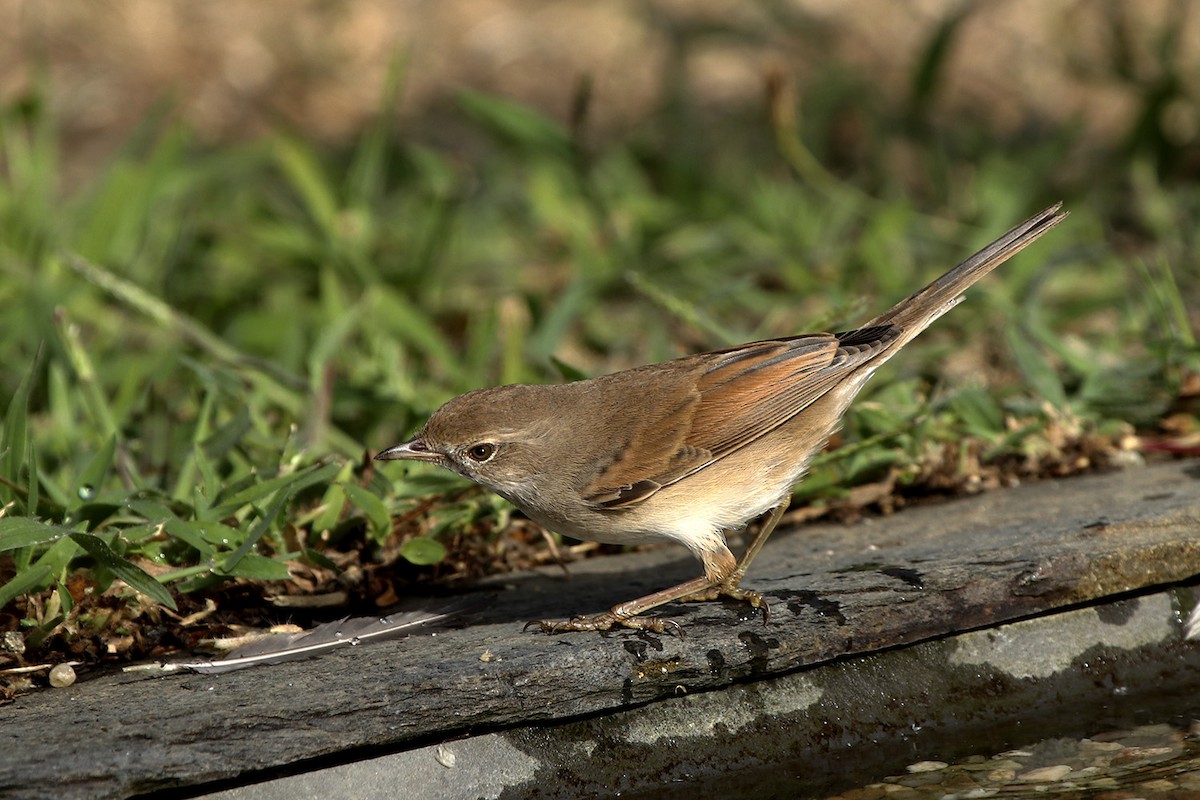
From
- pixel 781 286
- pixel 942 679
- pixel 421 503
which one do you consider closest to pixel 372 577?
pixel 421 503

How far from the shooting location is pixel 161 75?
1001 cm

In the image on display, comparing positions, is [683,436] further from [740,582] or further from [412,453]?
[412,453]

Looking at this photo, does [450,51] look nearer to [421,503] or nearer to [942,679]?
[421,503]

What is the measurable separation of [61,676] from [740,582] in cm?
199

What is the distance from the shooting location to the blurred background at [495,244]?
485 cm

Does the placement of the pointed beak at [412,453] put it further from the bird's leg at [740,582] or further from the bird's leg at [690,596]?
the bird's leg at [740,582]

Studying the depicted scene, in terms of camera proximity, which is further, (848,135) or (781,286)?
(848,135)

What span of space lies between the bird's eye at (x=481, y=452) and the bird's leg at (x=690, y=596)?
640 millimetres

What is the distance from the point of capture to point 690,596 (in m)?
4.36

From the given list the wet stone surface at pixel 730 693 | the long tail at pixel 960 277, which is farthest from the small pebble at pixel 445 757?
the long tail at pixel 960 277

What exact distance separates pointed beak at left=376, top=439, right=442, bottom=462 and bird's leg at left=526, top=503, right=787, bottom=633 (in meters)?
0.70

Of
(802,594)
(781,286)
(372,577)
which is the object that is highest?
(781,286)

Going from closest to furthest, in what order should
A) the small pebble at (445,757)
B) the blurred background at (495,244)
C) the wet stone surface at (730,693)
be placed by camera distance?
the wet stone surface at (730,693) < the small pebble at (445,757) < the blurred background at (495,244)

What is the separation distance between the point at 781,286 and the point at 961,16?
2070mm
